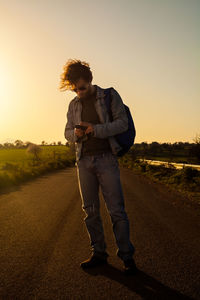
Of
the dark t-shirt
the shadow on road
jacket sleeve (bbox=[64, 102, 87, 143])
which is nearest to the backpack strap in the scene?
the dark t-shirt

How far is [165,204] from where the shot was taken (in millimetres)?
7773

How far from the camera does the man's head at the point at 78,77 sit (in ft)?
10.7

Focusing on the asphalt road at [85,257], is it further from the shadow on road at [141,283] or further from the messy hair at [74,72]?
the messy hair at [74,72]

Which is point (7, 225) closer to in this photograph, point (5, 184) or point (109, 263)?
point (109, 263)

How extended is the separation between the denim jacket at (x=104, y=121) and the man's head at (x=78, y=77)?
0.14 metres

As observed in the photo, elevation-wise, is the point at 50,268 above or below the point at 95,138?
below

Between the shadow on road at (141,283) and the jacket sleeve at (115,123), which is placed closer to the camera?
the shadow on road at (141,283)

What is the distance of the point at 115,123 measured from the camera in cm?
312

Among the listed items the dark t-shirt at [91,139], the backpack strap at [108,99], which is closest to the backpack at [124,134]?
the backpack strap at [108,99]

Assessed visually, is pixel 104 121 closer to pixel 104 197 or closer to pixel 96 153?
pixel 96 153

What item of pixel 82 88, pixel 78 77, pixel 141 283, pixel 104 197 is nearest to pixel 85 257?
pixel 104 197

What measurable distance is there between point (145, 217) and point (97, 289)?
11.4 ft

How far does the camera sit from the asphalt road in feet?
8.36

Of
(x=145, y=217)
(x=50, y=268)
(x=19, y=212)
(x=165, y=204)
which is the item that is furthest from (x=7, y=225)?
(x=165, y=204)
